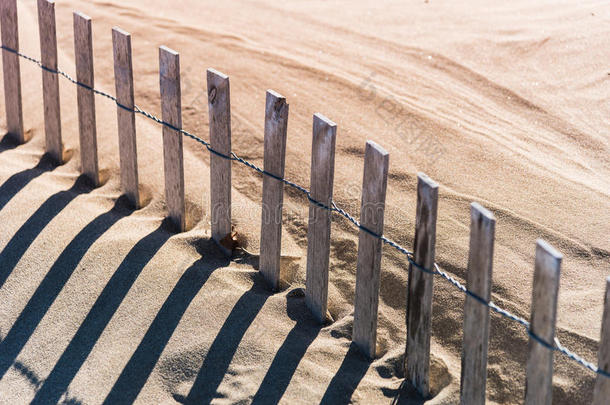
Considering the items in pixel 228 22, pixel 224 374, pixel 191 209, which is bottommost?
pixel 224 374

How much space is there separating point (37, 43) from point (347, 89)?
324cm

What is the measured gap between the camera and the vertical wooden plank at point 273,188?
3.78m

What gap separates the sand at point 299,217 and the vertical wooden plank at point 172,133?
0.19m

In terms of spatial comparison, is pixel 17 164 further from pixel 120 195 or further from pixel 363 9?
pixel 363 9

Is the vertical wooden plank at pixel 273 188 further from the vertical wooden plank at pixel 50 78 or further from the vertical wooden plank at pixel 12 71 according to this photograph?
the vertical wooden plank at pixel 12 71

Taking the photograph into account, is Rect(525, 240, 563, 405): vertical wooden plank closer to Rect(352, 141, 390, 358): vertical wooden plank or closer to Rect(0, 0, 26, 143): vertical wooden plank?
Rect(352, 141, 390, 358): vertical wooden plank

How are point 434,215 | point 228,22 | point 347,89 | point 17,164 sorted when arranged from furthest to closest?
point 228,22
point 347,89
point 17,164
point 434,215

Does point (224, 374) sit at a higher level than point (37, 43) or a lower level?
lower

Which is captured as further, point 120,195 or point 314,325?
point 120,195

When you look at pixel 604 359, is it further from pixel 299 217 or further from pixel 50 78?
pixel 50 78

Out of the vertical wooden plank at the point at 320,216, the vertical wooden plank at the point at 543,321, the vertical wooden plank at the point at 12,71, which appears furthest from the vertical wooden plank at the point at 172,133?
the vertical wooden plank at the point at 543,321

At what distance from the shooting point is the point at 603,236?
14.7 feet

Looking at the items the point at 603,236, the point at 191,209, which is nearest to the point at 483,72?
the point at 603,236

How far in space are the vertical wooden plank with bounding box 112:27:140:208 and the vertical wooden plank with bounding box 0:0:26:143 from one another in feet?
4.09
